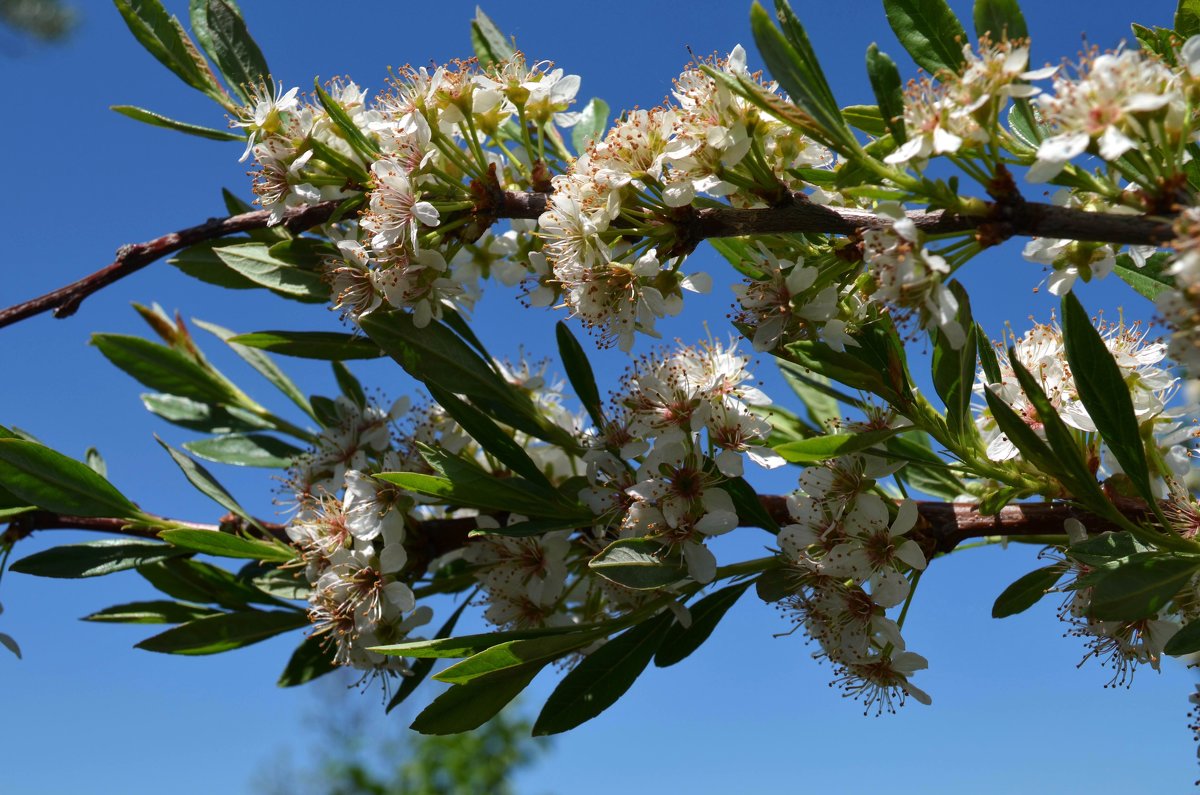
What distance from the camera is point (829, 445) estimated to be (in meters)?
1.36

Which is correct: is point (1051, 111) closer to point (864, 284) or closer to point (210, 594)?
point (864, 284)

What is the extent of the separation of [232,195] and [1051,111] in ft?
5.50

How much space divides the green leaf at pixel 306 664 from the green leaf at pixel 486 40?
1.24 m

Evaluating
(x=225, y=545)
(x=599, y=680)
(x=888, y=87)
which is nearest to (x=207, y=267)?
(x=225, y=545)

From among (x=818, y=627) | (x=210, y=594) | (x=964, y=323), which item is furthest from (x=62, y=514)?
(x=964, y=323)

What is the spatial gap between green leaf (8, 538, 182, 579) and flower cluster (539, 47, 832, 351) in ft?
3.23

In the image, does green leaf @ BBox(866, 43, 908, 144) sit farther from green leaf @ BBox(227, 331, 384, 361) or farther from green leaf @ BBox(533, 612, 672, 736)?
green leaf @ BBox(227, 331, 384, 361)

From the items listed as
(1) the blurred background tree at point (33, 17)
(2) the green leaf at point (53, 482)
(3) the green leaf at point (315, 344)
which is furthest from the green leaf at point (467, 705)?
(1) the blurred background tree at point (33, 17)

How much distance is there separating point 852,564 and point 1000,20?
30.5 inches

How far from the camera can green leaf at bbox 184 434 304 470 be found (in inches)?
90.1

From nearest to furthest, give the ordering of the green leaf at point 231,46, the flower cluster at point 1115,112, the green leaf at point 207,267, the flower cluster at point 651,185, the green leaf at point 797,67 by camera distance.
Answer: the flower cluster at point 1115,112 < the green leaf at point 797,67 < the flower cluster at point 651,185 < the green leaf at point 231,46 < the green leaf at point 207,267

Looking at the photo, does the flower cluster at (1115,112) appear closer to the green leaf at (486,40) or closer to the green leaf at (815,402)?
the green leaf at (815,402)

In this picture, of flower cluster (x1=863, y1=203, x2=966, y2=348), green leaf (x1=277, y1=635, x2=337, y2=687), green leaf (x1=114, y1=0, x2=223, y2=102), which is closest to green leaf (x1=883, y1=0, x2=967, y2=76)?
flower cluster (x1=863, y1=203, x2=966, y2=348)

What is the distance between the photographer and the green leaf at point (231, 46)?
1923mm
